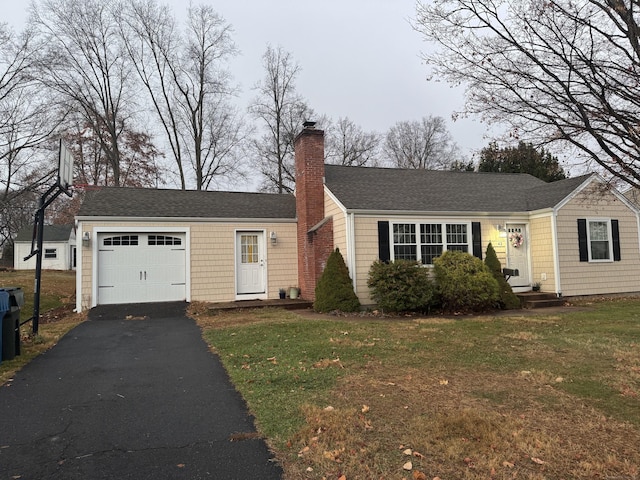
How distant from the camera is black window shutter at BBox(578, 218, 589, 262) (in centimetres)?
1320

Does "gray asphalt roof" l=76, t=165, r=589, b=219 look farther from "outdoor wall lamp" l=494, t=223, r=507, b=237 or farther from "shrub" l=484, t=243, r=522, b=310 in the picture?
"shrub" l=484, t=243, r=522, b=310

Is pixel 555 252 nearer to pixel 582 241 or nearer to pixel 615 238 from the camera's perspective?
pixel 582 241

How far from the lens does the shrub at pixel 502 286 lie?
38.4ft

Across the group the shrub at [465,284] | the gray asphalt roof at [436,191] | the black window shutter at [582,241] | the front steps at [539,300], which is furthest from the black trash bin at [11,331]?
the black window shutter at [582,241]

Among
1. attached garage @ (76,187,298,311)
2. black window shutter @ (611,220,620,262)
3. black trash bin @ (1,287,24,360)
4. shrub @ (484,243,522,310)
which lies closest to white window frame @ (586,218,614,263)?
black window shutter @ (611,220,620,262)

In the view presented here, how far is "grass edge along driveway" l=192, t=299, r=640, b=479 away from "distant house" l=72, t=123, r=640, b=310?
14.3 feet

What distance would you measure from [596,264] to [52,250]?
37695 mm

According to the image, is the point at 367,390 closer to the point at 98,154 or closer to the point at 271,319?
the point at 271,319

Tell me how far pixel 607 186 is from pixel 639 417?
11.8 ft

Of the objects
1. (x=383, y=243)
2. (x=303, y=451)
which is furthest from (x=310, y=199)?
(x=303, y=451)

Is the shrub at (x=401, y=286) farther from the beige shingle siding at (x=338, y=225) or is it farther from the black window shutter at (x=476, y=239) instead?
the black window shutter at (x=476, y=239)

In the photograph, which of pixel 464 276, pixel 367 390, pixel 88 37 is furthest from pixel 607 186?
pixel 88 37

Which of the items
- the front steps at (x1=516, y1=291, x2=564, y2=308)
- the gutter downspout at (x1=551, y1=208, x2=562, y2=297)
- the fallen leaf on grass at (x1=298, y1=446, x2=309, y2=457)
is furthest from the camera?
the gutter downspout at (x1=551, y1=208, x2=562, y2=297)

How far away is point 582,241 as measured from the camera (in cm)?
1323
